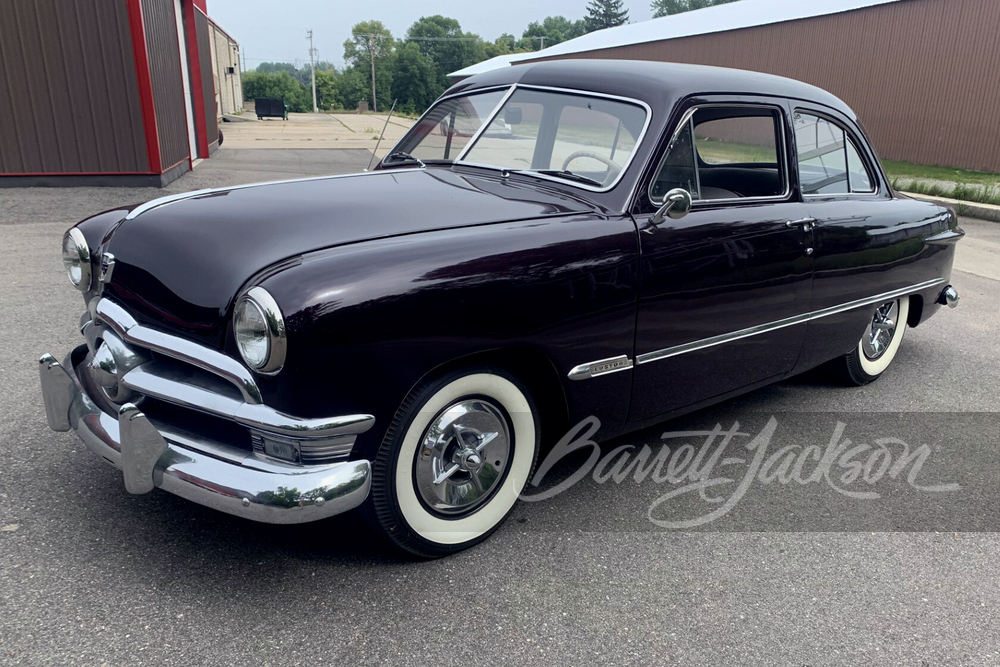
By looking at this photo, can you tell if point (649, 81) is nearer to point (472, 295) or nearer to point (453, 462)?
point (472, 295)

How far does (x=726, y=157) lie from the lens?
3.65m

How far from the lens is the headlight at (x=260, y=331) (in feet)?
7.00

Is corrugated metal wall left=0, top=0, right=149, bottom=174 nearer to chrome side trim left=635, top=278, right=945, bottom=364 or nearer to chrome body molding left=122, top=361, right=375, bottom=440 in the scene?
chrome body molding left=122, top=361, right=375, bottom=440

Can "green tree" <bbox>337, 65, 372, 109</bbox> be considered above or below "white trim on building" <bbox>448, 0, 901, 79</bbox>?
below

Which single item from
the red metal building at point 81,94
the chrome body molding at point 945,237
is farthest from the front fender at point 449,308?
the red metal building at point 81,94

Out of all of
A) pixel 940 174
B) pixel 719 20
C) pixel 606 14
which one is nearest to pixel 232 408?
pixel 940 174

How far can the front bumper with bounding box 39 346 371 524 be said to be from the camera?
2.20 metres

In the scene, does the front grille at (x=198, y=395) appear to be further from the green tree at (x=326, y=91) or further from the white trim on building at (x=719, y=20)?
the green tree at (x=326, y=91)

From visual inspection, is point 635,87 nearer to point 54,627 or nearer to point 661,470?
point 661,470

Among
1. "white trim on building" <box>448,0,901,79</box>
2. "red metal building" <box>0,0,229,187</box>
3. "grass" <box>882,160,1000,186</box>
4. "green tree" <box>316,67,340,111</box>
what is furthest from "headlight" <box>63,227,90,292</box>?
"green tree" <box>316,67,340,111</box>

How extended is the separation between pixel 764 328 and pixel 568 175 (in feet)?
3.65

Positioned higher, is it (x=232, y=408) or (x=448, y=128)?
(x=448, y=128)

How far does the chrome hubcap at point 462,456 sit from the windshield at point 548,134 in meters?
1.09

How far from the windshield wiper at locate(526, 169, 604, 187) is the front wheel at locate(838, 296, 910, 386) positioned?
6.69 feet
